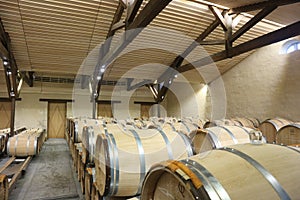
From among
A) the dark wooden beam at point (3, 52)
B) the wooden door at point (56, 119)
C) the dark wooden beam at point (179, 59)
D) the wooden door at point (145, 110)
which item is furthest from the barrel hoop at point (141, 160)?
the wooden door at point (145, 110)

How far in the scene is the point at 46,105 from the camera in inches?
515

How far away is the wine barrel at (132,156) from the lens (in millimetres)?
1825

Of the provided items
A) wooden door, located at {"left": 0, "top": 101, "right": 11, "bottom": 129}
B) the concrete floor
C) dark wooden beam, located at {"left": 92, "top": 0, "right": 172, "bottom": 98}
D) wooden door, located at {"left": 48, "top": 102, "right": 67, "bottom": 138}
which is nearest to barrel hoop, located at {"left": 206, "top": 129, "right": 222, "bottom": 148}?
dark wooden beam, located at {"left": 92, "top": 0, "right": 172, "bottom": 98}

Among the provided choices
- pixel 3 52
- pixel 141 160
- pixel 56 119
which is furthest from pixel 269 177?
pixel 56 119

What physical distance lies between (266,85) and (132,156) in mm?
7839

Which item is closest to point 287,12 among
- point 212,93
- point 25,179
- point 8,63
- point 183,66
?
point 183,66

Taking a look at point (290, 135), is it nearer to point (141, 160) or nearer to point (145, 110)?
point (141, 160)

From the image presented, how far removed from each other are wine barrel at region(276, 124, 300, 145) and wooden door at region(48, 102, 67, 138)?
12515 mm

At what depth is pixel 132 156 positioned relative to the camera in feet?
6.16

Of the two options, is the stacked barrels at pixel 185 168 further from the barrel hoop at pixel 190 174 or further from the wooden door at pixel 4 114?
the wooden door at pixel 4 114

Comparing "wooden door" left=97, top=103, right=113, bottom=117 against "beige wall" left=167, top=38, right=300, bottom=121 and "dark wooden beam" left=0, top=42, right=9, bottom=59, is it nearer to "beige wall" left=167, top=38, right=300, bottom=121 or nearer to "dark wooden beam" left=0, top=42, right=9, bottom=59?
"beige wall" left=167, top=38, right=300, bottom=121

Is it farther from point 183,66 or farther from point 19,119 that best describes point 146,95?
point 19,119

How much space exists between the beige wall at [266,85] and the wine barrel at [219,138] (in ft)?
17.8

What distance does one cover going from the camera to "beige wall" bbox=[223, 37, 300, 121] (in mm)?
7137
